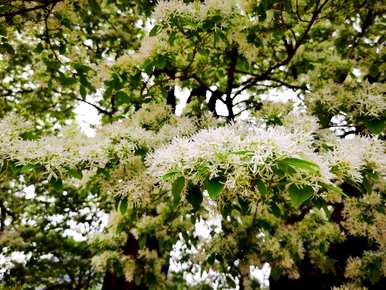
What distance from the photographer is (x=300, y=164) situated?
4.96ft

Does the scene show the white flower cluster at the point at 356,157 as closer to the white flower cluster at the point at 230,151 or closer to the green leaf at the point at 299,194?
the white flower cluster at the point at 230,151

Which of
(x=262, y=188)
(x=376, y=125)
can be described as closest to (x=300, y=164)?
(x=262, y=188)

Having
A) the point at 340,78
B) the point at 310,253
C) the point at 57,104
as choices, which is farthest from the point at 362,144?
the point at 57,104

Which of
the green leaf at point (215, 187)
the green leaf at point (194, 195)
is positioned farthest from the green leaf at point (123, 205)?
the green leaf at point (215, 187)

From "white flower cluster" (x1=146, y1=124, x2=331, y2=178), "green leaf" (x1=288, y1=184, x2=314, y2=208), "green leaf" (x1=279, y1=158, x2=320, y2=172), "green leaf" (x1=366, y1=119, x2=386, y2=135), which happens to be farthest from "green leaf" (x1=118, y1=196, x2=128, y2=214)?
"green leaf" (x1=366, y1=119, x2=386, y2=135)

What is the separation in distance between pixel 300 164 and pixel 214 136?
0.41 m

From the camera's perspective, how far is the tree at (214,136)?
188cm

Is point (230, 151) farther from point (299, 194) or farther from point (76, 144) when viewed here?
point (76, 144)

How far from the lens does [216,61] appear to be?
3.85 m

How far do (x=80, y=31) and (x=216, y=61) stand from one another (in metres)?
2.85

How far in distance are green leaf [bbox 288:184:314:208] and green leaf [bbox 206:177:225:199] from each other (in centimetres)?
31

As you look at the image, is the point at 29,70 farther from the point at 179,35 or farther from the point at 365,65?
the point at 365,65

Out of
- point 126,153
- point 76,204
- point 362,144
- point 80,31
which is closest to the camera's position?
point 362,144

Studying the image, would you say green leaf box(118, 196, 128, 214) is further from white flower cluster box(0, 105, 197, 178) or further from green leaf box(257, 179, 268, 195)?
green leaf box(257, 179, 268, 195)
